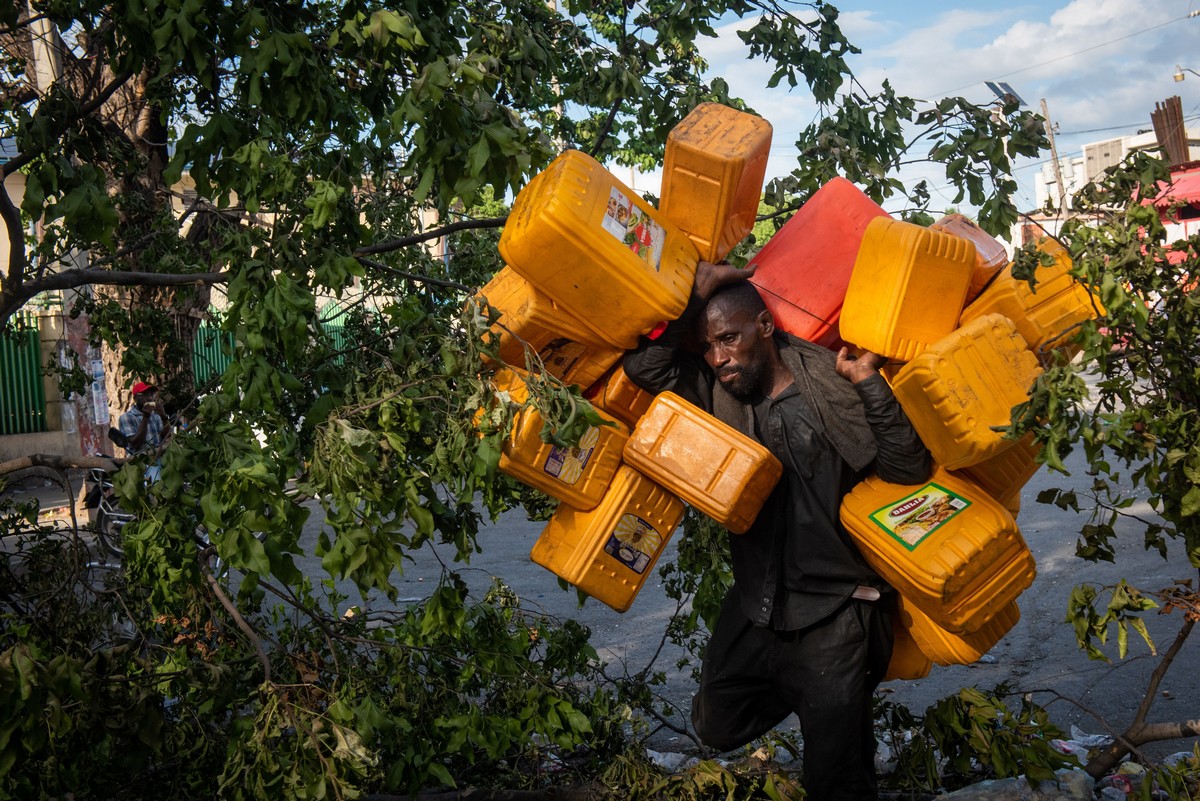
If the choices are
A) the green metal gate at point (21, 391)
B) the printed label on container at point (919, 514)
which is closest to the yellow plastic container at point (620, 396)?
the printed label on container at point (919, 514)

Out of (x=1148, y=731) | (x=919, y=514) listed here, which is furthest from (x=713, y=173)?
(x=1148, y=731)

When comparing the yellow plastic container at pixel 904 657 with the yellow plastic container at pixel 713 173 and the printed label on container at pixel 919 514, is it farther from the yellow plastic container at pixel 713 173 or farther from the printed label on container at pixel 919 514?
the yellow plastic container at pixel 713 173

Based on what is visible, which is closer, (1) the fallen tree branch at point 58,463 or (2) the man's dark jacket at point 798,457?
(2) the man's dark jacket at point 798,457

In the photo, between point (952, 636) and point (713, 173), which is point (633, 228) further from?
point (952, 636)

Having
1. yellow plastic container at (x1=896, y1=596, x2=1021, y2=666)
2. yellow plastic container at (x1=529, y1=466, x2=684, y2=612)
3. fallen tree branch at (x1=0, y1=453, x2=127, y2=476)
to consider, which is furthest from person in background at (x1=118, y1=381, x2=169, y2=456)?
yellow plastic container at (x1=896, y1=596, x2=1021, y2=666)

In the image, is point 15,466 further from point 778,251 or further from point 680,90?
point 680,90

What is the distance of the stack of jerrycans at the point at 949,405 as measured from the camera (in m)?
2.68

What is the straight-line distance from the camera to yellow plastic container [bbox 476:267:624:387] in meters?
3.05

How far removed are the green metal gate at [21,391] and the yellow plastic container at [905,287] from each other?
50.1 feet

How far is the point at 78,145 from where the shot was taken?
3734 millimetres

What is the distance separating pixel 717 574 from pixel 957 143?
2.04 metres

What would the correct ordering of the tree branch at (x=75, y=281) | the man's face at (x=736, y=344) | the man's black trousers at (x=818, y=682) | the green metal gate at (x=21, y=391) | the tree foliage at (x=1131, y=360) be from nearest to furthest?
the tree foliage at (x=1131, y=360), the man's face at (x=736, y=344), the man's black trousers at (x=818, y=682), the tree branch at (x=75, y=281), the green metal gate at (x=21, y=391)

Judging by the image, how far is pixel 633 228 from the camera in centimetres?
291

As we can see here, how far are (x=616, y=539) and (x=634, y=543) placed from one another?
69mm
